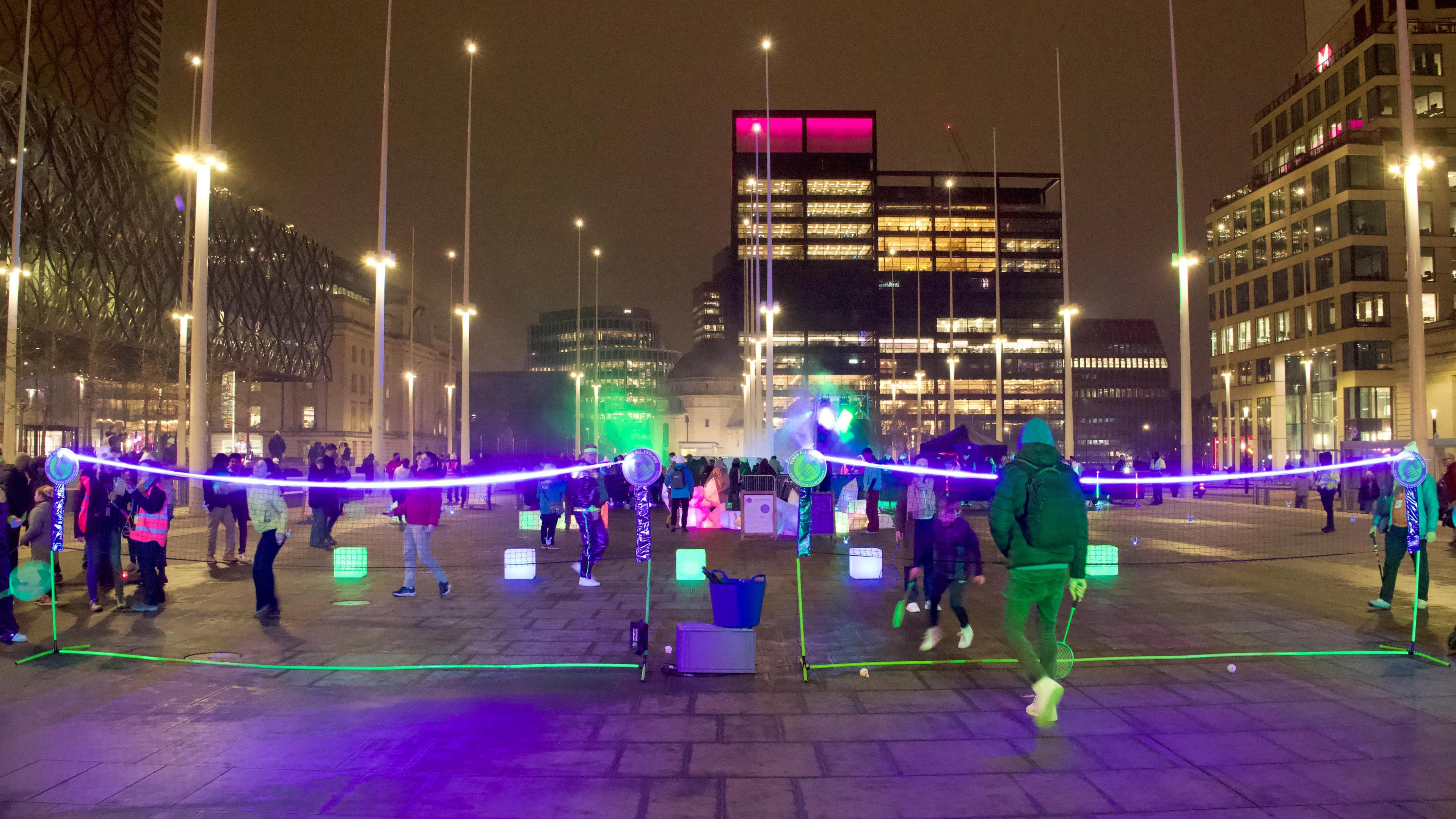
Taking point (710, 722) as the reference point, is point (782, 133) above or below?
above

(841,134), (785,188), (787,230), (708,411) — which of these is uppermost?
(841,134)

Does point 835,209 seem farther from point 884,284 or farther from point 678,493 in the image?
point 678,493

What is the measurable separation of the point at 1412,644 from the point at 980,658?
3.98 metres

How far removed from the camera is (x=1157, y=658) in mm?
8000

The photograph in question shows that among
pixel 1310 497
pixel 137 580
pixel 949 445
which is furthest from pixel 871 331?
pixel 137 580

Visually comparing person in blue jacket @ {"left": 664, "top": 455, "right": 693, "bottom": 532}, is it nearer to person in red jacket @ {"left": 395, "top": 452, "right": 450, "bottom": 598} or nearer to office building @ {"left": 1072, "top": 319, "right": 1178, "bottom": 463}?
person in red jacket @ {"left": 395, "top": 452, "right": 450, "bottom": 598}

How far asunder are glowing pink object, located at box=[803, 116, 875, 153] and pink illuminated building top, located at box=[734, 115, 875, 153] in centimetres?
5

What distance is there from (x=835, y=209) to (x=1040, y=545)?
114281 mm

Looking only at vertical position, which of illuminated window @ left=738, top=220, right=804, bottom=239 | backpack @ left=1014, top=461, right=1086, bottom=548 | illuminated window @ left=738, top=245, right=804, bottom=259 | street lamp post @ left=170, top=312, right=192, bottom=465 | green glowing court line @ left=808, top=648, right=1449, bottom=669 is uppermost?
illuminated window @ left=738, top=220, right=804, bottom=239

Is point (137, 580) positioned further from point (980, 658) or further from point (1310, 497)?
point (1310, 497)

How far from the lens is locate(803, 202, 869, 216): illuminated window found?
4564 inches

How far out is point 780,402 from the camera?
113188 millimetres

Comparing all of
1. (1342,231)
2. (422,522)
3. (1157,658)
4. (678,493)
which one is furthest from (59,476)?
(1342,231)

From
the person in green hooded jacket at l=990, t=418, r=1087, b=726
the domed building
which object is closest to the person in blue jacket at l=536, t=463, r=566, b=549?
the person in green hooded jacket at l=990, t=418, r=1087, b=726
